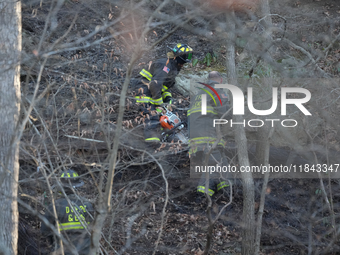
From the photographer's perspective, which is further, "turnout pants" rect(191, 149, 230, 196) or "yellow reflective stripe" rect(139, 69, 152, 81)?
"yellow reflective stripe" rect(139, 69, 152, 81)

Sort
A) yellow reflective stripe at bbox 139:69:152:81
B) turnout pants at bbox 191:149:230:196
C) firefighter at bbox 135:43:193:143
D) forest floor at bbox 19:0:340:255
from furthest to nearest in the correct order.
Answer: yellow reflective stripe at bbox 139:69:152:81 < firefighter at bbox 135:43:193:143 < turnout pants at bbox 191:149:230:196 < forest floor at bbox 19:0:340:255

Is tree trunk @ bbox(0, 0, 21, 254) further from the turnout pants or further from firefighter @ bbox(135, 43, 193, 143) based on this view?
the turnout pants

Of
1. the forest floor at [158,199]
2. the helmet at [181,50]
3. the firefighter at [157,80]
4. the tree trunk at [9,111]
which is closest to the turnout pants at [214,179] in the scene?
the forest floor at [158,199]

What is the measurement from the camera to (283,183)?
795 centimetres

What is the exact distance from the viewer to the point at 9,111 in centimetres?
430

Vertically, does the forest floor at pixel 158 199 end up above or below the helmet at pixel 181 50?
below

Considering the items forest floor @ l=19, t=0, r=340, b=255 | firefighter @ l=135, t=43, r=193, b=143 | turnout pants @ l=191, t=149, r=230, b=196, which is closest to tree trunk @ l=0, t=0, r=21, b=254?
forest floor @ l=19, t=0, r=340, b=255

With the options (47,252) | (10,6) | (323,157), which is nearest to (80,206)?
(47,252)

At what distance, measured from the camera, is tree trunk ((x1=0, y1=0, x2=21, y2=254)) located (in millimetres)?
4016

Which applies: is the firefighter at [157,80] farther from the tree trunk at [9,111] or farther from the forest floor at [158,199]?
the tree trunk at [9,111]

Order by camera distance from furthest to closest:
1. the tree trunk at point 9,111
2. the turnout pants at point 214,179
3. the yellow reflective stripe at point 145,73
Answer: the yellow reflective stripe at point 145,73 < the turnout pants at point 214,179 < the tree trunk at point 9,111

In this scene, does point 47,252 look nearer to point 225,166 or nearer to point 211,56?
point 225,166

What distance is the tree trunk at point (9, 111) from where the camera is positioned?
13.2 ft

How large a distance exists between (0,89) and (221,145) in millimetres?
3761
